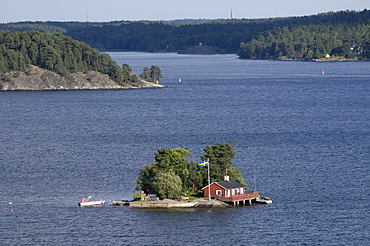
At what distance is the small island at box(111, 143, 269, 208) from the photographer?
71.1 meters

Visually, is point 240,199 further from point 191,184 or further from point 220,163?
point 191,184

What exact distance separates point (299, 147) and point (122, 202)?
37589 mm

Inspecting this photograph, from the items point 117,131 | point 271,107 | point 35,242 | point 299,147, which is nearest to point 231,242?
point 35,242

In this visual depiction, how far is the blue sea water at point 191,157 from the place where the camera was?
64375mm

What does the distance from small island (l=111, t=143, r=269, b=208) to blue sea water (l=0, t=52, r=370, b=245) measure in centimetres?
140

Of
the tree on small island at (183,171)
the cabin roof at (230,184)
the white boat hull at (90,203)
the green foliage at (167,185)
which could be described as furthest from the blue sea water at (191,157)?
the tree on small island at (183,171)

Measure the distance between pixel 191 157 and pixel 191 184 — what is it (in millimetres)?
20014

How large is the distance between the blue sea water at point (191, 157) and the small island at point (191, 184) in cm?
140

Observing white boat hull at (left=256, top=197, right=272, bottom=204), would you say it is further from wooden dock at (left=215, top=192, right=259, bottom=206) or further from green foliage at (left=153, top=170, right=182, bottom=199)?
green foliage at (left=153, top=170, right=182, bottom=199)

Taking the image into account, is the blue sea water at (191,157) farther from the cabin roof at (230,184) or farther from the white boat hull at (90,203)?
the cabin roof at (230,184)

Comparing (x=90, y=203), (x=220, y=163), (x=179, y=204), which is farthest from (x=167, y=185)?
(x=90, y=203)

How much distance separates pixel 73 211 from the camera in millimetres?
70812

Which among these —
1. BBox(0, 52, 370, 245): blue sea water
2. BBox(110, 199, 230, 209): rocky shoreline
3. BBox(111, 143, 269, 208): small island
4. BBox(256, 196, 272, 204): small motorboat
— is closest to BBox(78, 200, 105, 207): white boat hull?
BBox(0, 52, 370, 245): blue sea water

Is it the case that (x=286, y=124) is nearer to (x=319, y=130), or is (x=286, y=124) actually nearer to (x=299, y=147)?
(x=319, y=130)
